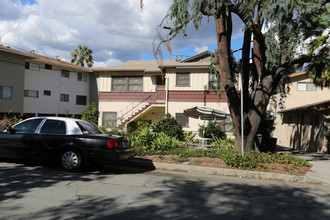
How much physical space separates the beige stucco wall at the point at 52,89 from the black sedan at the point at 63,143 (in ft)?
56.8

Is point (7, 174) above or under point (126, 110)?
under

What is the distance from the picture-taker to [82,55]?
41062 mm

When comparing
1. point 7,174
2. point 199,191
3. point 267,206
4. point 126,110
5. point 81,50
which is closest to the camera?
point 267,206

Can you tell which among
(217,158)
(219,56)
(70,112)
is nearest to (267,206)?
(217,158)

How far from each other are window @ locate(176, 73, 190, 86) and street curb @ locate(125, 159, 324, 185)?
12.2 meters

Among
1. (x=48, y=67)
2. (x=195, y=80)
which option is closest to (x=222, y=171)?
(x=195, y=80)

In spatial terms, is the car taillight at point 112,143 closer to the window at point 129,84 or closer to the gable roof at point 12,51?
the window at point 129,84

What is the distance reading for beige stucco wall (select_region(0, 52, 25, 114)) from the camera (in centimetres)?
2191

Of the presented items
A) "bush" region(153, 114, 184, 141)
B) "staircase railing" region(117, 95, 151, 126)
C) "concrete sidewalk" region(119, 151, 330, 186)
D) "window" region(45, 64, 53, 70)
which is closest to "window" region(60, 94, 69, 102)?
"window" region(45, 64, 53, 70)

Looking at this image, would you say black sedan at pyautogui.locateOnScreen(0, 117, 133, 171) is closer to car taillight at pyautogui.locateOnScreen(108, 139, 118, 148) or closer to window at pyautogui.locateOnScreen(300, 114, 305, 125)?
car taillight at pyautogui.locateOnScreen(108, 139, 118, 148)

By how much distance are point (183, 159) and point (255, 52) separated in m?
5.62

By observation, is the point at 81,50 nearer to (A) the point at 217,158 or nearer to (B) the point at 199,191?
(A) the point at 217,158

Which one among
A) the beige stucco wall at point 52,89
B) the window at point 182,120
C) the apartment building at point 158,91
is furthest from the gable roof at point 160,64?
the beige stucco wall at point 52,89

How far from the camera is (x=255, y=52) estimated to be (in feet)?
38.9
